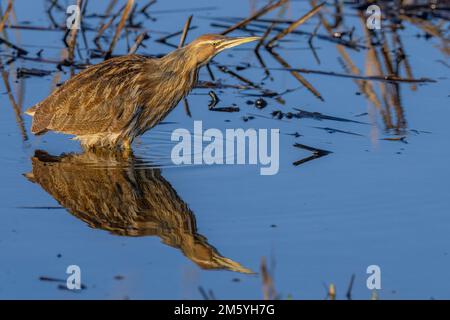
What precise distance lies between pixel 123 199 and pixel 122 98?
3.64 ft

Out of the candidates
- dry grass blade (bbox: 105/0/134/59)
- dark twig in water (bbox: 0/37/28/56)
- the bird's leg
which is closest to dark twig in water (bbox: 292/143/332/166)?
the bird's leg

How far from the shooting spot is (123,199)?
17.3ft

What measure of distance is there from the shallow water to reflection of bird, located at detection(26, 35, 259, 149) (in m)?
0.15

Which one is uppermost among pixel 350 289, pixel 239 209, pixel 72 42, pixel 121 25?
pixel 121 25

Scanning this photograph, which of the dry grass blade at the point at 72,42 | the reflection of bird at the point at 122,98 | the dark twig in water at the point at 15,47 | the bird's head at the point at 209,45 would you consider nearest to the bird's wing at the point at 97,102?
the reflection of bird at the point at 122,98

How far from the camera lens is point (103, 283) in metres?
4.25

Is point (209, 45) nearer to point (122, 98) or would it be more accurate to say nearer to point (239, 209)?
point (122, 98)

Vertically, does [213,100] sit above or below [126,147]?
above

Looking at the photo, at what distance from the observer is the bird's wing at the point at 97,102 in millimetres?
6223

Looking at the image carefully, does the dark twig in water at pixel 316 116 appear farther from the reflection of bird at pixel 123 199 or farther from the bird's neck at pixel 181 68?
the reflection of bird at pixel 123 199

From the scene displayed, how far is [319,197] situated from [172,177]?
0.81m

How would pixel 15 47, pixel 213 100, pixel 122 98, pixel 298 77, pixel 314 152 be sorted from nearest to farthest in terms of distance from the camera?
pixel 314 152
pixel 122 98
pixel 213 100
pixel 298 77
pixel 15 47

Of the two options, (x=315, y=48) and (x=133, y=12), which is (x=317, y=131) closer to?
(x=315, y=48)

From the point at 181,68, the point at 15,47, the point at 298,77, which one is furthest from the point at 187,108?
the point at 15,47
